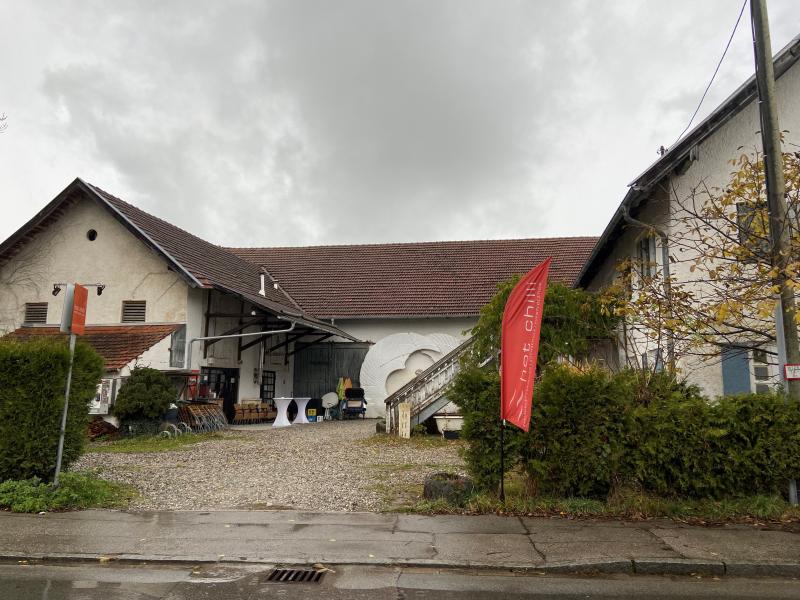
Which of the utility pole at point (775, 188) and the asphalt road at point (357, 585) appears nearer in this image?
the asphalt road at point (357, 585)

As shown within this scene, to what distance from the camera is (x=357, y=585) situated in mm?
5395

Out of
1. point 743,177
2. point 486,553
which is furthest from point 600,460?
point 743,177

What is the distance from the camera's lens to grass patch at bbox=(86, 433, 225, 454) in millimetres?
14008

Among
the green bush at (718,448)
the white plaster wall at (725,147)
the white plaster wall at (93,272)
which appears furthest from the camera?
the white plaster wall at (93,272)

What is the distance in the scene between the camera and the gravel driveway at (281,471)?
874cm

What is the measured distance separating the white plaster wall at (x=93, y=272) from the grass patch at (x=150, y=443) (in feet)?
13.4

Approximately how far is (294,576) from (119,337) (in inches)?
582

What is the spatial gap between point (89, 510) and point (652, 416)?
7046mm

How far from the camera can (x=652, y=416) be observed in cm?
776

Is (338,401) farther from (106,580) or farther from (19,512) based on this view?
(106,580)

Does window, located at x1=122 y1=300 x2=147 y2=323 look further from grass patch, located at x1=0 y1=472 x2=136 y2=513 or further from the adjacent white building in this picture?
the adjacent white building

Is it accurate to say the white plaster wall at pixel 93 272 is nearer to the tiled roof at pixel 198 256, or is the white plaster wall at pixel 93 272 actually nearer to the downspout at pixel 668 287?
the tiled roof at pixel 198 256

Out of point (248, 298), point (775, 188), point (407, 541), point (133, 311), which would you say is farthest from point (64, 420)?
point (133, 311)

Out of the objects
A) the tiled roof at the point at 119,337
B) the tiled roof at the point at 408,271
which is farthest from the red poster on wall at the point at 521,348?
the tiled roof at the point at 408,271
